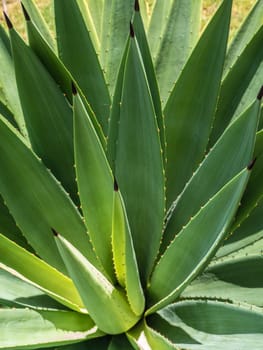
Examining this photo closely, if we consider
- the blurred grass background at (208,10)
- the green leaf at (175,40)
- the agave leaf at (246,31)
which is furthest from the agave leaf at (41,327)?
the blurred grass background at (208,10)

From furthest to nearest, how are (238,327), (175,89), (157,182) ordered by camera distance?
(175,89) → (157,182) → (238,327)

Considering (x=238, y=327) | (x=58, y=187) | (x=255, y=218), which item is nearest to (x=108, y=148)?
(x=58, y=187)

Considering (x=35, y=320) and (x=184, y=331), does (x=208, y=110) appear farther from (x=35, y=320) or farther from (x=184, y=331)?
(x=35, y=320)

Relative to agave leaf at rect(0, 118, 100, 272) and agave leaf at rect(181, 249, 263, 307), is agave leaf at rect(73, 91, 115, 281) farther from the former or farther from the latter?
agave leaf at rect(181, 249, 263, 307)

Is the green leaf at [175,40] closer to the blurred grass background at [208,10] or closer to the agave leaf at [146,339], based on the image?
the agave leaf at [146,339]

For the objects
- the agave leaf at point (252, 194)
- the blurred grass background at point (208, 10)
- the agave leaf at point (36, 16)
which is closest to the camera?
the agave leaf at point (252, 194)

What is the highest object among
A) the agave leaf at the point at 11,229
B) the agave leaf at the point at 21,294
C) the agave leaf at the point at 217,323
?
the agave leaf at the point at 11,229

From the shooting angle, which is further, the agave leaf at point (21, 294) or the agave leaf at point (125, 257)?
the agave leaf at point (21, 294)
